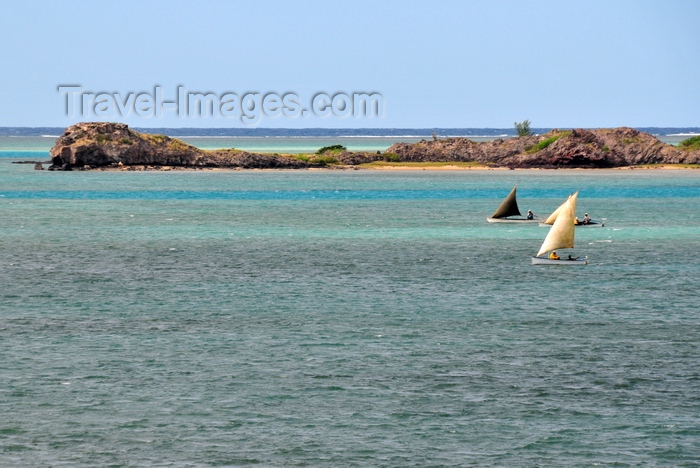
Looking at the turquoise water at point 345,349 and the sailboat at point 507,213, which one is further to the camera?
the sailboat at point 507,213

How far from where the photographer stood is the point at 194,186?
447 feet

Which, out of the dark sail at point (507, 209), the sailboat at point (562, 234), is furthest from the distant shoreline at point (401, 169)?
the sailboat at point (562, 234)

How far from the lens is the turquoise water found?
84.3 feet

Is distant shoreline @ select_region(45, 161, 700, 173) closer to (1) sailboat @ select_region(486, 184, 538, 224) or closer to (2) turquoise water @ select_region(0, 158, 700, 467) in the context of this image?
(1) sailboat @ select_region(486, 184, 538, 224)

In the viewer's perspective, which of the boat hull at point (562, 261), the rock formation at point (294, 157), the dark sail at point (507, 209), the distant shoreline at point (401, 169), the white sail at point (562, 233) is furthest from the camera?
the distant shoreline at point (401, 169)

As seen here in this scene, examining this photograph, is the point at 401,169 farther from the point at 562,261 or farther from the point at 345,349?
the point at 345,349

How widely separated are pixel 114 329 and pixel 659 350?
672 inches

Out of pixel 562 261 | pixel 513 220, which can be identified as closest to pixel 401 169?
pixel 513 220

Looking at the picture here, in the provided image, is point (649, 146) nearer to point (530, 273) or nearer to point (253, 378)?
point (530, 273)

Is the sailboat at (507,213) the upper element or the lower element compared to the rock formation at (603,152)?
lower

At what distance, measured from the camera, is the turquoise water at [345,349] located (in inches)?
1012

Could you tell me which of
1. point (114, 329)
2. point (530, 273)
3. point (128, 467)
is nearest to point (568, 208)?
point (530, 273)

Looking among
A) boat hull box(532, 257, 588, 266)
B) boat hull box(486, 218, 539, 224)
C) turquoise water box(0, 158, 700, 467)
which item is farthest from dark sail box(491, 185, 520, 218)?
boat hull box(532, 257, 588, 266)

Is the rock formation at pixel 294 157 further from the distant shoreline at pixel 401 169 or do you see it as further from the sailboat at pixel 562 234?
the sailboat at pixel 562 234
